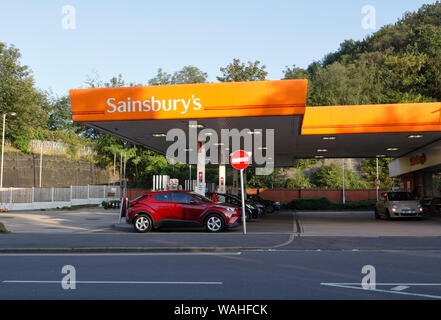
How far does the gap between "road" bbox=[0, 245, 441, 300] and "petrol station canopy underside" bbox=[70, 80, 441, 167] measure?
290 inches

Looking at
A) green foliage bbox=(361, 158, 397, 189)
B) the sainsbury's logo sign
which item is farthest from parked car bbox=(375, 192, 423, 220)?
green foliage bbox=(361, 158, 397, 189)

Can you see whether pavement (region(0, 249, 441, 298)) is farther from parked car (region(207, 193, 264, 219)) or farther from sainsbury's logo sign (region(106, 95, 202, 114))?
parked car (region(207, 193, 264, 219))

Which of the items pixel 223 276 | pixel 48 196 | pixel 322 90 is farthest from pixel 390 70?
pixel 223 276

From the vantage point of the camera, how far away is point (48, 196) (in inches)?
1513

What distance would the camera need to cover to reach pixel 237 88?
17812mm

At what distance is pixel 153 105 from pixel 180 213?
4.44 m

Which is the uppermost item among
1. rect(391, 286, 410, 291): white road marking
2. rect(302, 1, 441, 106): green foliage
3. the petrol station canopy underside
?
rect(302, 1, 441, 106): green foliage

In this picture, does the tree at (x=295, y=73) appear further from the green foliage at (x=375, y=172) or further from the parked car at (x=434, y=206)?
the parked car at (x=434, y=206)

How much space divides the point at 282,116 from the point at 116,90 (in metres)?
6.60

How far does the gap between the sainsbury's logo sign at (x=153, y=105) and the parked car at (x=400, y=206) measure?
12.0m

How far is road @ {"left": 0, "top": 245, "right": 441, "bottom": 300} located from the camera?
6820 millimetres
